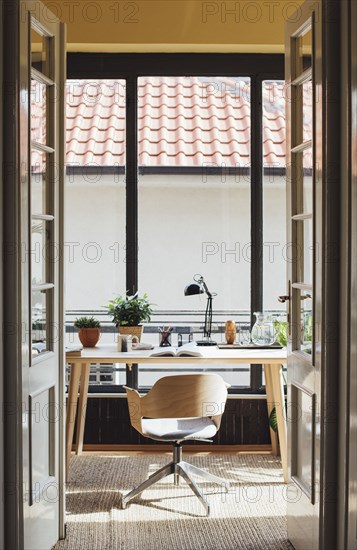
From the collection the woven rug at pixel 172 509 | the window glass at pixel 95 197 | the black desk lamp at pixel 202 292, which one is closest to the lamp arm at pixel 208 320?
the black desk lamp at pixel 202 292

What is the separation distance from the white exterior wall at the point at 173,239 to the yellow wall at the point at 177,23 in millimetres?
959

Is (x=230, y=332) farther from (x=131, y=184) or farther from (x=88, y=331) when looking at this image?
(x=131, y=184)

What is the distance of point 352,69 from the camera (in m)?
3.08

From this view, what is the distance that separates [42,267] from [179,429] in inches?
53.2

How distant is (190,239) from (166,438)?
1832mm

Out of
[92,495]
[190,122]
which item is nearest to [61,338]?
[92,495]

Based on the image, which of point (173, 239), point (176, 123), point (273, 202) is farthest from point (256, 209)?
point (176, 123)

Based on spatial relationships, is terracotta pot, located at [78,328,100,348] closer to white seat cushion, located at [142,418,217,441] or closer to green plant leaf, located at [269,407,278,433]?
white seat cushion, located at [142,418,217,441]

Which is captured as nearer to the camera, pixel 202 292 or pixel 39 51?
pixel 39 51

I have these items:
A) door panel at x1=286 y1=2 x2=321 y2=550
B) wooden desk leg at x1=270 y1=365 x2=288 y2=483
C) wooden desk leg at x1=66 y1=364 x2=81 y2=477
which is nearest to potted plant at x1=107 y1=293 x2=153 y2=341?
wooden desk leg at x1=66 y1=364 x2=81 y2=477

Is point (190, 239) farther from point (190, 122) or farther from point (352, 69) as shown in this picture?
point (352, 69)

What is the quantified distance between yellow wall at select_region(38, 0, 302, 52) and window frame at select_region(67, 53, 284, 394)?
0.25 m

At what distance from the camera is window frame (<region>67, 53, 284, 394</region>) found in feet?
18.6

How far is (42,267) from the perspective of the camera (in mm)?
3709
